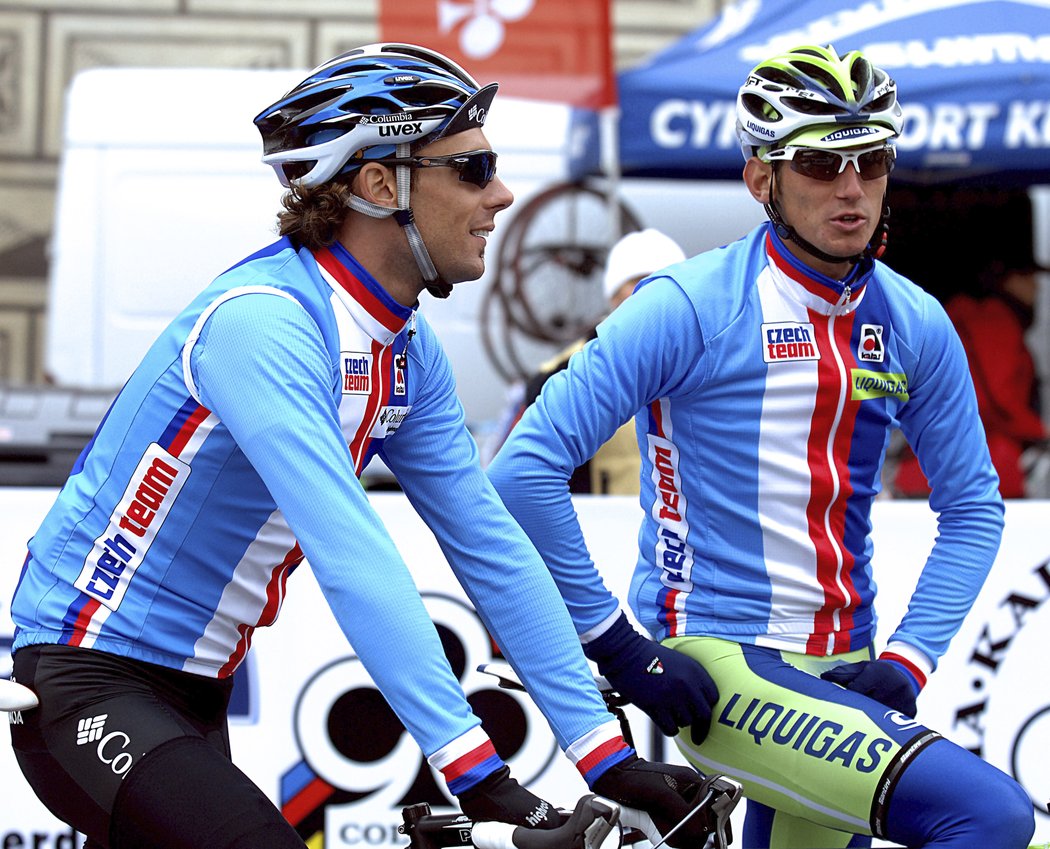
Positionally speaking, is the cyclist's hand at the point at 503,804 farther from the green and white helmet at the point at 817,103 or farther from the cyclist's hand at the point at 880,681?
the green and white helmet at the point at 817,103

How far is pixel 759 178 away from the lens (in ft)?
10.6

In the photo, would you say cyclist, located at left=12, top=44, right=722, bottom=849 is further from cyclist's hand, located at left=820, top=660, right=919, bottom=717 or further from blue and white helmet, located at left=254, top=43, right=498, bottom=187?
cyclist's hand, located at left=820, top=660, right=919, bottom=717

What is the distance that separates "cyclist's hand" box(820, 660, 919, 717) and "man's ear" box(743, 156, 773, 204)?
958 mm

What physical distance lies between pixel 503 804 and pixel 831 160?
1.52 m

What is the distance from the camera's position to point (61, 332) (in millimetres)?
7965

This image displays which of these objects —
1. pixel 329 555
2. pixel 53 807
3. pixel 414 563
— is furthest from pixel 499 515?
pixel 414 563

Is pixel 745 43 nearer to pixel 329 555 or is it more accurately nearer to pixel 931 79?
pixel 931 79

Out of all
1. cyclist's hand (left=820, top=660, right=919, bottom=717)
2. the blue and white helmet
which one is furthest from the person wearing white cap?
the blue and white helmet

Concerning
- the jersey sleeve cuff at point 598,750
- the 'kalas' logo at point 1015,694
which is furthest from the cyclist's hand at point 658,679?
the 'kalas' logo at point 1015,694

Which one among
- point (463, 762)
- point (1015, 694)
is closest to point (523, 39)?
point (1015, 694)

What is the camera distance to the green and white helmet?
306 centimetres

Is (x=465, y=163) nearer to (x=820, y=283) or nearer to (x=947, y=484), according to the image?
(x=820, y=283)

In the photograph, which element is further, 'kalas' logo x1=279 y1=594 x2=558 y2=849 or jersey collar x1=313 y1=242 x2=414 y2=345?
'kalas' logo x1=279 y1=594 x2=558 y2=849

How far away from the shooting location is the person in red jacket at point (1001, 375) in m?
7.17
